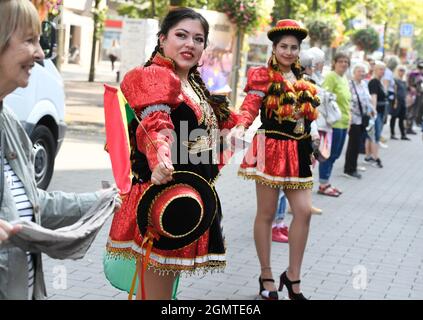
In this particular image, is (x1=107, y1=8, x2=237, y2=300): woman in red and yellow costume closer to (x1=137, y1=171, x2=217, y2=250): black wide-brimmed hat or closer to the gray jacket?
(x1=137, y1=171, x2=217, y2=250): black wide-brimmed hat

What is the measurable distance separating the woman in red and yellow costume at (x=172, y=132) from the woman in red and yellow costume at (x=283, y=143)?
1.53 m

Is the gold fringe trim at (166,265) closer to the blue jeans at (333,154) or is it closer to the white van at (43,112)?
the white van at (43,112)

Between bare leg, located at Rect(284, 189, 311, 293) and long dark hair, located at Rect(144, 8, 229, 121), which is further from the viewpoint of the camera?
bare leg, located at Rect(284, 189, 311, 293)

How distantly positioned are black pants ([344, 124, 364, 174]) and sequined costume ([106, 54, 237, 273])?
28.0 feet

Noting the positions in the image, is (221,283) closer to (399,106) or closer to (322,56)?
(322,56)

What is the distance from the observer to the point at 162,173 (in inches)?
142

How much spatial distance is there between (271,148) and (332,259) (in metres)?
1.81

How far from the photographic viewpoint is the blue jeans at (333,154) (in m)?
10.8

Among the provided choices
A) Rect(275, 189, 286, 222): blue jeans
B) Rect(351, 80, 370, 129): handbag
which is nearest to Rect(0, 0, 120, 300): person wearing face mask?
Rect(275, 189, 286, 222): blue jeans

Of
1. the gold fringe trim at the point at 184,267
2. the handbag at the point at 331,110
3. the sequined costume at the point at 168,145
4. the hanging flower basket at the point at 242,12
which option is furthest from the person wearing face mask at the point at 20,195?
the hanging flower basket at the point at 242,12

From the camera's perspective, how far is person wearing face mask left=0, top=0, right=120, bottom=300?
2.40 m

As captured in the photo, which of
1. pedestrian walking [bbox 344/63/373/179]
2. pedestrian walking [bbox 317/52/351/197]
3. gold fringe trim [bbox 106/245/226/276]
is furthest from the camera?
pedestrian walking [bbox 344/63/373/179]

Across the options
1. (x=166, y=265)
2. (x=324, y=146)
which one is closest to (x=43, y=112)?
(x=324, y=146)
